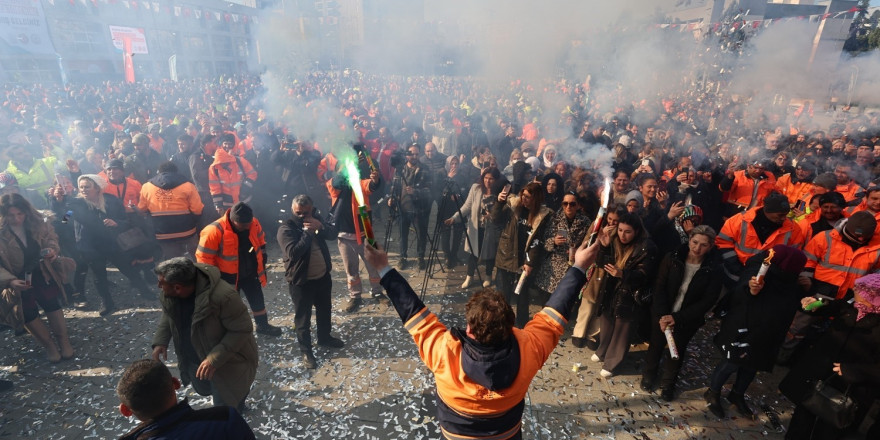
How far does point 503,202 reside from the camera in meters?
6.16

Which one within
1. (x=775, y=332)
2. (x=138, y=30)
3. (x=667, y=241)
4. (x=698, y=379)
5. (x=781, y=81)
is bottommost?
(x=698, y=379)

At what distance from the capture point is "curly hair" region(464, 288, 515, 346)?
2.35 metres

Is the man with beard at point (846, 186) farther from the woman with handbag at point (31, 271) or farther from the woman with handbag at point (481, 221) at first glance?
the woman with handbag at point (31, 271)

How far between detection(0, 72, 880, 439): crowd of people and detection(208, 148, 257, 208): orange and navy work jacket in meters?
0.04

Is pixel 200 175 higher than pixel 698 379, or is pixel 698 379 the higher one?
pixel 200 175

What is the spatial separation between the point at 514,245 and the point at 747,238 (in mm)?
3027

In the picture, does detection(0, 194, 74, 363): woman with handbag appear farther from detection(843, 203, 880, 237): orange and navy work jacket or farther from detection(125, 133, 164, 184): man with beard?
detection(843, 203, 880, 237): orange and navy work jacket

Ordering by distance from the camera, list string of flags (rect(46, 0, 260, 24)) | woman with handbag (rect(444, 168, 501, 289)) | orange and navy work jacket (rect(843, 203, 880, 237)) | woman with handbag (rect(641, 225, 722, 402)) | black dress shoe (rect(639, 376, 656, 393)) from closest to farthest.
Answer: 1. woman with handbag (rect(641, 225, 722, 402))
2. orange and navy work jacket (rect(843, 203, 880, 237))
3. black dress shoe (rect(639, 376, 656, 393))
4. woman with handbag (rect(444, 168, 501, 289))
5. string of flags (rect(46, 0, 260, 24))

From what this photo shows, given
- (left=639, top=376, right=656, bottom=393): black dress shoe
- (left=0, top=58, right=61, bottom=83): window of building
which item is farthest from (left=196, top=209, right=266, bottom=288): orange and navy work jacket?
(left=0, top=58, right=61, bottom=83): window of building

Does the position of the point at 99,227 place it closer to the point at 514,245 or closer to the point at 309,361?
the point at 309,361

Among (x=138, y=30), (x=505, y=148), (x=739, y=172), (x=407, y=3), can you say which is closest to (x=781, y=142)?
(x=739, y=172)

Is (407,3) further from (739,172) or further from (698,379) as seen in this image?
(698,379)

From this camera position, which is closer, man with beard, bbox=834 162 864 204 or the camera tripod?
man with beard, bbox=834 162 864 204

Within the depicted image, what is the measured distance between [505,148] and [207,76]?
1972 inches
